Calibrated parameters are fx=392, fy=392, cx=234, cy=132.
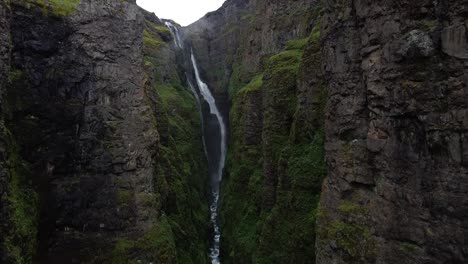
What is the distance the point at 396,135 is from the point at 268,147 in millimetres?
17398

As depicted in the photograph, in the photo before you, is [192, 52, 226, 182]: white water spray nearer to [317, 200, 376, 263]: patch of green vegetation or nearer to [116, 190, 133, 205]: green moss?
[116, 190, 133, 205]: green moss

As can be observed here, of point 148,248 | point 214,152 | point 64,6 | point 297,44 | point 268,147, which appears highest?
point 297,44

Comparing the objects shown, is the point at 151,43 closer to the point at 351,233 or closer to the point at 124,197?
the point at 124,197

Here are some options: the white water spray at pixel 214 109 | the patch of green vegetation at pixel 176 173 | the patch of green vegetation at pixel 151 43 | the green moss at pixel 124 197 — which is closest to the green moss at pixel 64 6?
the patch of green vegetation at pixel 176 173

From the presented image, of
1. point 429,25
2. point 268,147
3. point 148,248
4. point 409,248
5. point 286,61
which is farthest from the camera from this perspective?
point 286,61

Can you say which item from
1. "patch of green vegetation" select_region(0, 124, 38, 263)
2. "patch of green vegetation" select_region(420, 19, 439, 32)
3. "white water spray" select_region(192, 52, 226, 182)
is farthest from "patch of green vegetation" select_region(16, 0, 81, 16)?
"white water spray" select_region(192, 52, 226, 182)

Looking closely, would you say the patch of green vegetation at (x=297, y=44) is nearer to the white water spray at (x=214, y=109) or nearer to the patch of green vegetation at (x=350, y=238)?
the patch of green vegetation at (x=350, y=238)

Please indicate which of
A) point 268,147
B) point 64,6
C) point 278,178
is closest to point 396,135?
point 278,178

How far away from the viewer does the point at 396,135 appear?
17.4 meters

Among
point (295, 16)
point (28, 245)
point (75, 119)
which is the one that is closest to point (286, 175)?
point (75, 119)

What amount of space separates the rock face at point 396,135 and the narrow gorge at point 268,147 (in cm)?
7

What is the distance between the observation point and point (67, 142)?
26125 mm

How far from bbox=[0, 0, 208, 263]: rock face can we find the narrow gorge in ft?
0.28

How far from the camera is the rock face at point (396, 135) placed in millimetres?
14641
